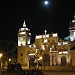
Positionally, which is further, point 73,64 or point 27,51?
point 27,51

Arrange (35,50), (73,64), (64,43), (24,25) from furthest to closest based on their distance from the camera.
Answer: (24,25)
(35,50)
(64,43)
(73,64)

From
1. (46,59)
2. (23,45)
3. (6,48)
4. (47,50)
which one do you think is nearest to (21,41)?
(23,45)

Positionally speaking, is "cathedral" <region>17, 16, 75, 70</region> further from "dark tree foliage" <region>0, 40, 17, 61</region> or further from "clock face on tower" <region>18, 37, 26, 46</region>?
"dark tree foliage" <region>0, 40, 17, 61</region>

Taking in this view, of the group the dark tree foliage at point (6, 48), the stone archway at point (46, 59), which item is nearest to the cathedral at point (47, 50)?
the stone archway at point (46, 59)

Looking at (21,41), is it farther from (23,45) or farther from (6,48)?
(6,48)

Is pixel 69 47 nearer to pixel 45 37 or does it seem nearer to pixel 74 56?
pixel 74 56

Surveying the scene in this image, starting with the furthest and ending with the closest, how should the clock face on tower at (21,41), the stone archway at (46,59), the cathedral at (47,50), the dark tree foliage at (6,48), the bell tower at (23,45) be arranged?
the clock face on tower at (21,41)
the bell tower at (23,45)
the dark tree foliage at (6,48)
the stone archway at (46,59)
the cathedral at (47,50)

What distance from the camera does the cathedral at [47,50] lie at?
64.4 m

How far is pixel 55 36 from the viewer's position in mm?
68125

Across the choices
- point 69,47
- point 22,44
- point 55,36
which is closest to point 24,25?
point 22,44

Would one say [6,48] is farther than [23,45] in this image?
No

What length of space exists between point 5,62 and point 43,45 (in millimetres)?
9958

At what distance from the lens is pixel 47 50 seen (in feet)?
224

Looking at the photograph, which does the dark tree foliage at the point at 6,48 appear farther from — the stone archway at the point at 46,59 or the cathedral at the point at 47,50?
the stone archway at the point at 46,59
